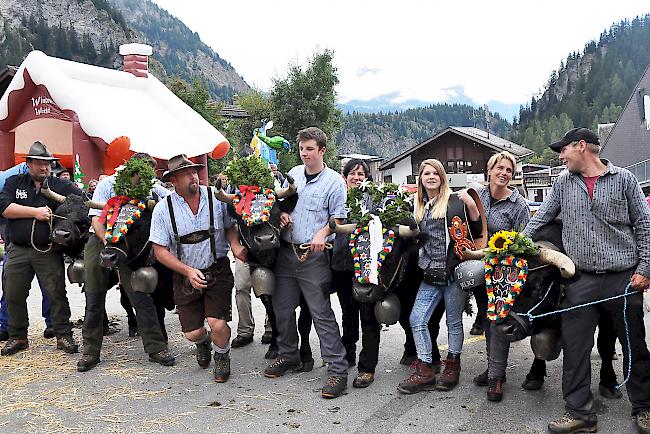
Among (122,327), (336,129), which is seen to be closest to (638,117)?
(336,129)

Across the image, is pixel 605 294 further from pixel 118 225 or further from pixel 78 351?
pixel 78 351

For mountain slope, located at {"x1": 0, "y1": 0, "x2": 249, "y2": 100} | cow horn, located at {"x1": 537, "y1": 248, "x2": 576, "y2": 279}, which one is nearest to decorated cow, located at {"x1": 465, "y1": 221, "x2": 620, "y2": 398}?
cow horn, located at {"x1": 537, "y1": 248, "x2": 576, "y2": 279}

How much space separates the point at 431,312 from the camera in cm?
502

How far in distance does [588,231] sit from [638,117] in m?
41.6

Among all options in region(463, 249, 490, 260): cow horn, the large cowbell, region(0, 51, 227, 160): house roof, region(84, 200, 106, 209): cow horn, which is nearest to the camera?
region(463, 249, 490, 260): cow horn

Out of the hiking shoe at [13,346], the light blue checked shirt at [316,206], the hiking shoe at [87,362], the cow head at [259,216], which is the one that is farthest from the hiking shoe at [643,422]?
the hiking shoe at [13,346]

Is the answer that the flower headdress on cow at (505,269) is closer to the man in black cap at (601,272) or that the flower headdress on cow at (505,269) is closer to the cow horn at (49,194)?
the man in black cap at (601,272)

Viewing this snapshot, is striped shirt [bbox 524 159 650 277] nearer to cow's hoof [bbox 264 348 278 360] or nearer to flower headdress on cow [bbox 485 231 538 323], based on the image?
flower headdress on cow [bbox 485 231 538 323]

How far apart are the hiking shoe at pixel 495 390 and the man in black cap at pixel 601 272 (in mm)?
629

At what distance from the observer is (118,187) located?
18.9 feet

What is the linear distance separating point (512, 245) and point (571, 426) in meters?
1.29

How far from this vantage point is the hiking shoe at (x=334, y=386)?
4.87 metres

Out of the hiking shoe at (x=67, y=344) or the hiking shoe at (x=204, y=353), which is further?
the hiking shoe at (x=67, y=344)

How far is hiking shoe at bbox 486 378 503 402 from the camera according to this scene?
15.3ft
